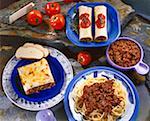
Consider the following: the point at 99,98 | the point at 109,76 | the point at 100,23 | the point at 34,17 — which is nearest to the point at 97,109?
the point at 99,98

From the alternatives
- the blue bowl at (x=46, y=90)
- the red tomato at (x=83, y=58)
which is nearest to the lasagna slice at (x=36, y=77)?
the blue bowl at (x=46, y=90)

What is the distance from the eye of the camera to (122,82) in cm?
122

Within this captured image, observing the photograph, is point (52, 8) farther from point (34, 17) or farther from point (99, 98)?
point (99, 98)

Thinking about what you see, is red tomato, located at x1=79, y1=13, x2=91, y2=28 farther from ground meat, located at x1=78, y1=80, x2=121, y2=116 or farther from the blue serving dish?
ground meat, located at x1=78, y1=80, x2=121, y2=116

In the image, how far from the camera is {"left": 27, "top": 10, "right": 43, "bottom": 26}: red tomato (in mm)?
1373

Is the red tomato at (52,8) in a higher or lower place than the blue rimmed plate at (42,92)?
higher

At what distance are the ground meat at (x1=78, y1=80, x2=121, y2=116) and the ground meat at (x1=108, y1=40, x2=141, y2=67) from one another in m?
0.10

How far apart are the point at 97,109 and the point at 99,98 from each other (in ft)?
0.12

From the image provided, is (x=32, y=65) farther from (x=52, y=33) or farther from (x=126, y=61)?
(x=126, y=61)

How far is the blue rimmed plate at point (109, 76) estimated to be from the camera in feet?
3.80

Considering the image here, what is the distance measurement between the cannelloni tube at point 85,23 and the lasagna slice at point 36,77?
0.17 metres

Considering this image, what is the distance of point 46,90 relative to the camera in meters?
1.24

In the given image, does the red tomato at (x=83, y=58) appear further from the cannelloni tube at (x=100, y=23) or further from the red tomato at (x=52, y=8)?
the red tomato at (x=52, y=8)

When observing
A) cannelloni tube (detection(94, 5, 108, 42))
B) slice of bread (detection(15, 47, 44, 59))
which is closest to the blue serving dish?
cannelloni tube (detection(94, 5, 108, 42))
